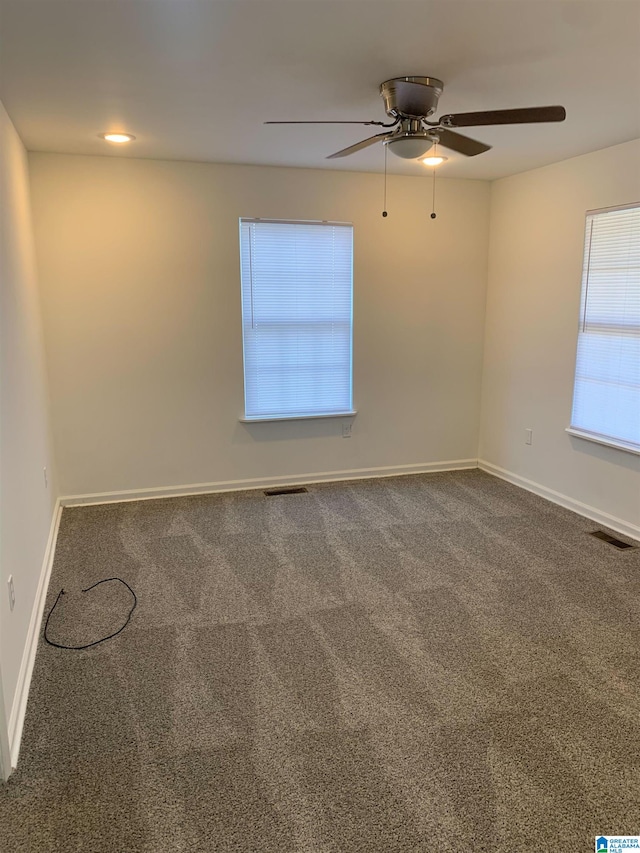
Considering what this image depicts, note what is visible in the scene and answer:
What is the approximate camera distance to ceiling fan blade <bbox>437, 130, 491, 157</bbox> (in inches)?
92.7

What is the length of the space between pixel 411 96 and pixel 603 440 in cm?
252

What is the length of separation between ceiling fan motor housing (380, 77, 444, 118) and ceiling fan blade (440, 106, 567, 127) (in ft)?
0.89

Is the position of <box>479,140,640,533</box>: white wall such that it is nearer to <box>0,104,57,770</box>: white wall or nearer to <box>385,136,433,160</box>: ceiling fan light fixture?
<box>385,136,433,160</box>: ceiling fan light fixture

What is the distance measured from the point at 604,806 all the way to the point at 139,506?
Answer: 3.37 meters

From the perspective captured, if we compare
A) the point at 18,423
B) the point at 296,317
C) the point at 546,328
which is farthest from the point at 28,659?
the point at 546,328

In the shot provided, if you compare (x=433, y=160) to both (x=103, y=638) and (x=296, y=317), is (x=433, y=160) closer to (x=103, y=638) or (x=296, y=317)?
(x=296, y=317)

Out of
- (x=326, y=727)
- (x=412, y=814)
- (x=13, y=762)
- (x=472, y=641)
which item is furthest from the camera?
(x=472, y=641)

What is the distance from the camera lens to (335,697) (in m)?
2.10

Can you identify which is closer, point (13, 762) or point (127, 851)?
point (127, 851)

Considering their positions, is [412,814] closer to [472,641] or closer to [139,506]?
[472,641]

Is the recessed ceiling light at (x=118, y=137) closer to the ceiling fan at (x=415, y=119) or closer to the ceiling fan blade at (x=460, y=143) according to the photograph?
the ceiling fan at (x=415, y=119)

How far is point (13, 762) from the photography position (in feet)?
5.85

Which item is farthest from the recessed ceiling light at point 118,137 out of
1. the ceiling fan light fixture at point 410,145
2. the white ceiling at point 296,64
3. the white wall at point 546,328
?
the white wall at point 546,328

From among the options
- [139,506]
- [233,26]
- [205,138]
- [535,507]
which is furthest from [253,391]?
[233,26]
